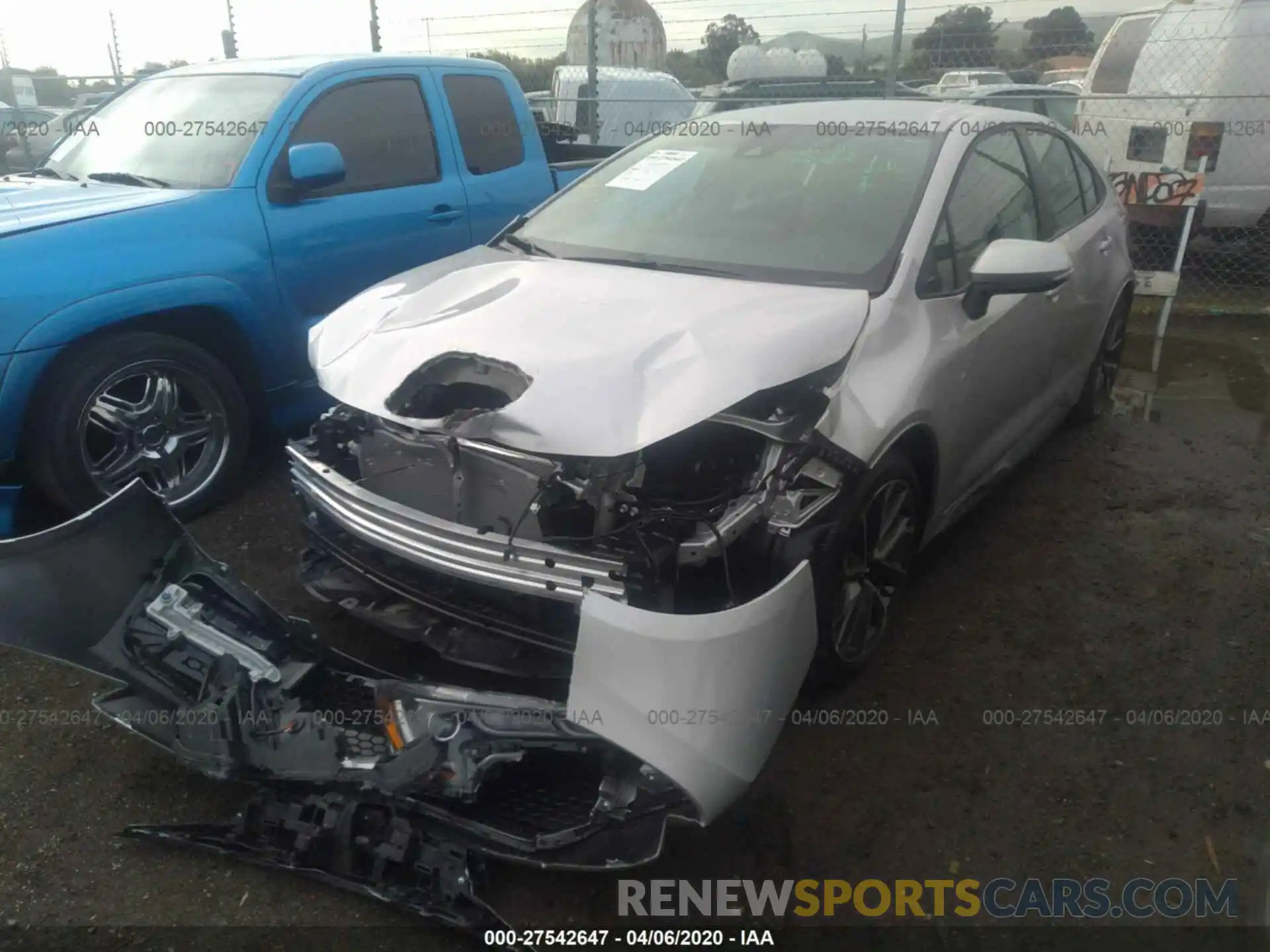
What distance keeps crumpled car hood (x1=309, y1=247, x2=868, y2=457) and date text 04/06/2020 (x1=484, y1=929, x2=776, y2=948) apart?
114 centimetres

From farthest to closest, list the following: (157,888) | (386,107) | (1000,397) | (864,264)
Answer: (386,107) → (1000,397) → (864,264) → (157,888)

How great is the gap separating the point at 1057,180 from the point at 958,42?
6313 millimetres

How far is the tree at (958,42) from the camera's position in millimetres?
8305

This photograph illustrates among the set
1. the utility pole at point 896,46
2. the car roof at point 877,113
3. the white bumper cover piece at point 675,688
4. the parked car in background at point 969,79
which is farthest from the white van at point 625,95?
the white bumper cover piece at point 675,688

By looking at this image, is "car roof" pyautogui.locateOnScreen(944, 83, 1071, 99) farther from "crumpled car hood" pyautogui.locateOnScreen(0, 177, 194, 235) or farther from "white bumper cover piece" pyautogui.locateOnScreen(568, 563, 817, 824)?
"white bumper cover piece" pyautogui.locateOnScreen(568, 563, 817, 824)

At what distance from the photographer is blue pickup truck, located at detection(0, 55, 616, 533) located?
3.51 meters

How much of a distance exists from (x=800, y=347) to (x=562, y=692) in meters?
1.10

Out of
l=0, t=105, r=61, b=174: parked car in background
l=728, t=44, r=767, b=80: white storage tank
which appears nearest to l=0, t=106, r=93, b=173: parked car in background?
l=0, t=105, r=61, b=174: parked car in background

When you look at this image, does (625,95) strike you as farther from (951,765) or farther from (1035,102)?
(951,765)

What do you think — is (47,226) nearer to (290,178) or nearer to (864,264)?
(290,178)

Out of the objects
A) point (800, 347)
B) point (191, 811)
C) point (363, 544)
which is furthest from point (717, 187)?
point (191, 811)

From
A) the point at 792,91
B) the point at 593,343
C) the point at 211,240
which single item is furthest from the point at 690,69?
the point at 593,343

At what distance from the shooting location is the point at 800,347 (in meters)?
2.52

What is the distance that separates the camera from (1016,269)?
3.00m
